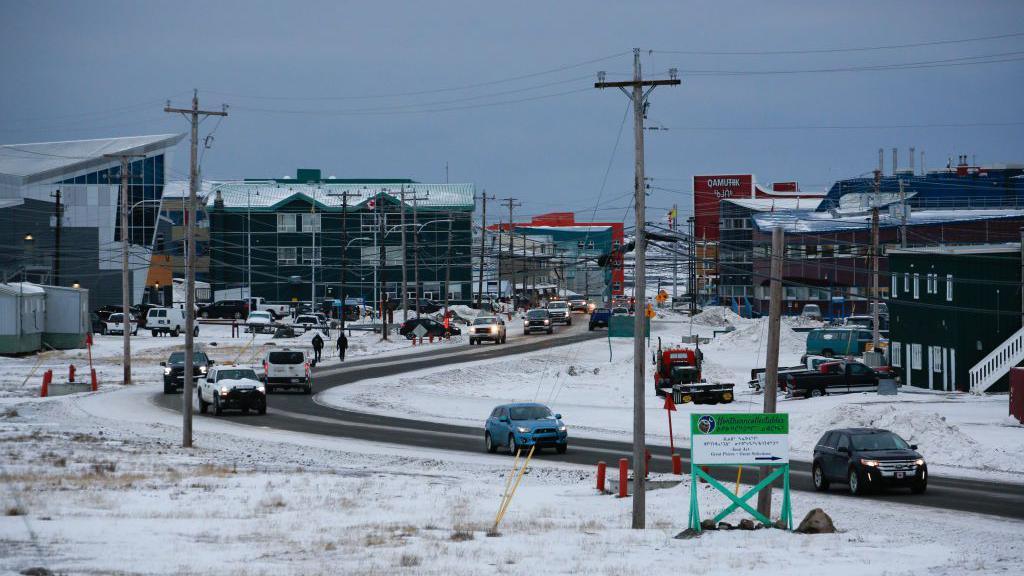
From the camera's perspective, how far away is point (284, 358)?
2210 inches

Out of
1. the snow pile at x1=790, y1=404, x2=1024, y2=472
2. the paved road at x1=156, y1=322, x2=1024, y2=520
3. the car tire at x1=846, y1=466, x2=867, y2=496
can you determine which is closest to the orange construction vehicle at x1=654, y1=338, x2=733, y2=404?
the snow pile at x1=790, y1=404, x2=1024, y2=472

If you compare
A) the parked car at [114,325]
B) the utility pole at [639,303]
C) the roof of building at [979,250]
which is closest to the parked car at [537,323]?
the parked car at [114,325]

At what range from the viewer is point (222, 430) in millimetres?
40969

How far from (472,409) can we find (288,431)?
1281cm

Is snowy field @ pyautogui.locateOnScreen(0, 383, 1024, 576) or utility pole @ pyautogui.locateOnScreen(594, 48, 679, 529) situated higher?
utility pole @ pyautogui.locateOnScreen(594, 48, 679, 529)

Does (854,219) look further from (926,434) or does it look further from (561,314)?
(926,434)

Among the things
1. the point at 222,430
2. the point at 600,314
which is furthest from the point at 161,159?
the point at 222,430

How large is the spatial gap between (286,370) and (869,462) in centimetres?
3402

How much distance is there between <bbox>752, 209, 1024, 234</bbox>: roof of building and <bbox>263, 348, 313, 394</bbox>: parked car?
49.9 metres

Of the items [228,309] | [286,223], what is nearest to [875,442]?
[228,309]

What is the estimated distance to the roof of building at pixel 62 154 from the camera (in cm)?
11850

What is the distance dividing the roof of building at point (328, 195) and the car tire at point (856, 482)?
96172mm

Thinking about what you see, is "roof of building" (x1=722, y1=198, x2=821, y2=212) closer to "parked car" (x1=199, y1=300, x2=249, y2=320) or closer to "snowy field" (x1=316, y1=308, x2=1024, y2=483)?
"snowy field" (x1=316, y1=308, x2=1024, y2=483)

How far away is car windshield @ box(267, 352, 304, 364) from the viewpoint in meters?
55.9
